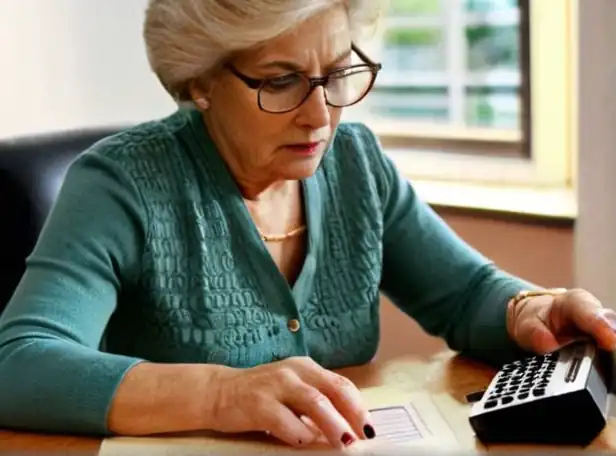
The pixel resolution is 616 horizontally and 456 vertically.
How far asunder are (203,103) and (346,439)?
544 mm

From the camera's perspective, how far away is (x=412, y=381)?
3.74ft

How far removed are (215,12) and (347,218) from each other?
0.35 meters

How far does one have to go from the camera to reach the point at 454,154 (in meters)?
1.98

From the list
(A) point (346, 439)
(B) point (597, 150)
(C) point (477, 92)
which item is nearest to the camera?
(A) point (346, 439)

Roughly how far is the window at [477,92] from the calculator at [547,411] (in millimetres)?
884

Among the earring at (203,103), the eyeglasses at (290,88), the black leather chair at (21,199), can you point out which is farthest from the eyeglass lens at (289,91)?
the black leather chair at (21,199)

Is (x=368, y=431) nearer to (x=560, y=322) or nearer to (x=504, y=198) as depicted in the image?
(x=560, y=322)

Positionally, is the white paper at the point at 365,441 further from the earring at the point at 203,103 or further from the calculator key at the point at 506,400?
the earring at the point at 203,103

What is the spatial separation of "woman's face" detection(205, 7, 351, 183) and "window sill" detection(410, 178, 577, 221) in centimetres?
57

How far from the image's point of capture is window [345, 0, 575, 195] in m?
1.76

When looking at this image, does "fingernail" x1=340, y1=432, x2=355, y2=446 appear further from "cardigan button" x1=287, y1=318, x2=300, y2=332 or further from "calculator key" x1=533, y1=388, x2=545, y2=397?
"cardigan button" x1=287, y1=318, x2=300, y2=332

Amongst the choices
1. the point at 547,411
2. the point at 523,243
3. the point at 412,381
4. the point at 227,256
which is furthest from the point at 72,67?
the point at 547,411

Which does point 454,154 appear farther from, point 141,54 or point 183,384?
point 183,384

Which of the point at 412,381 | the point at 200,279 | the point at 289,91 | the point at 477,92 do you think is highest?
the point at 289,91
